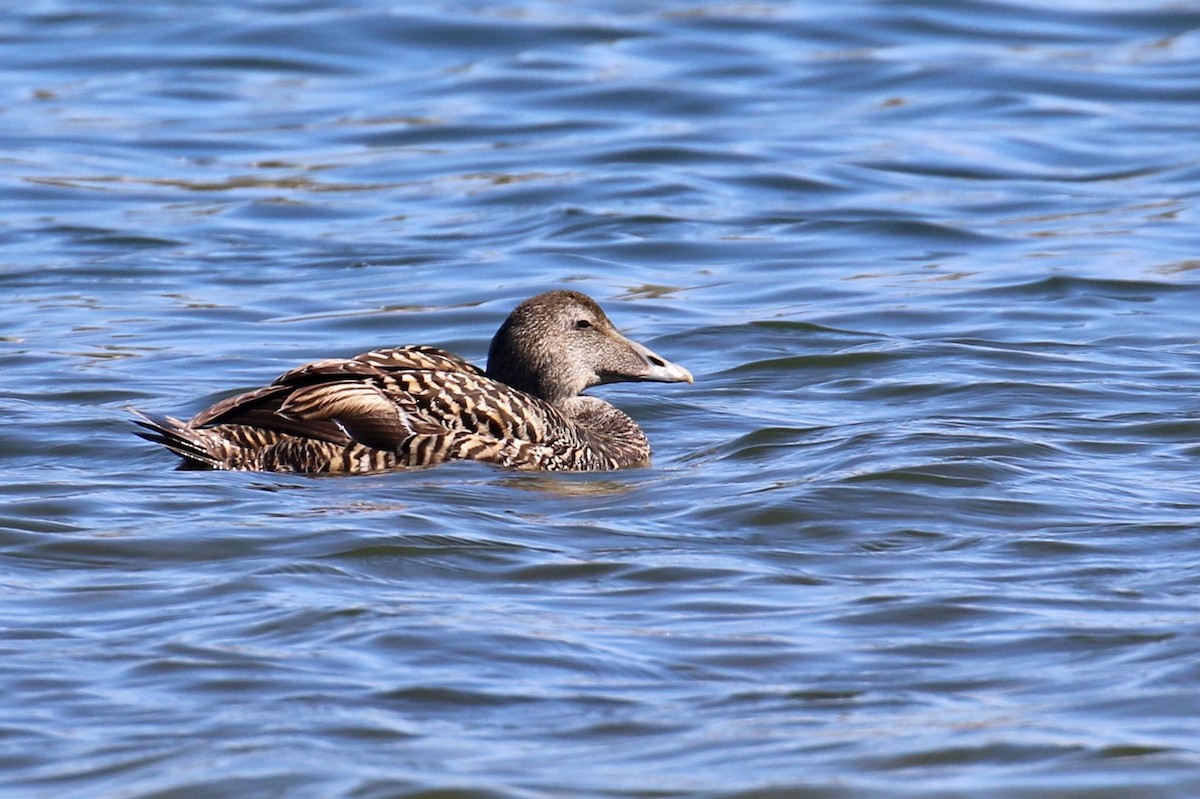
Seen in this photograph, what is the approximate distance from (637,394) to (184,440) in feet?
8.92

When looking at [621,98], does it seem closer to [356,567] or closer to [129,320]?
[129,320]

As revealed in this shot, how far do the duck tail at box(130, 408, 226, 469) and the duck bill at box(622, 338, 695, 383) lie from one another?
183 centimetres

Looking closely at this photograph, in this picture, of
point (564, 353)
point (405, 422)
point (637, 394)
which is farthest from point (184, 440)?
point (637, 394)

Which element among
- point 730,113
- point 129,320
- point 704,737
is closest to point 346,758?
point 704,737

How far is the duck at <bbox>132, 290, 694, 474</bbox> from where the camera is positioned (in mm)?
7641

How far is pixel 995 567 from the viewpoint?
20.8 ft

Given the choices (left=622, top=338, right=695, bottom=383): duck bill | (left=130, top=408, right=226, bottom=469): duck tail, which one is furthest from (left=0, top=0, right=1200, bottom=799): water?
(left=622, top=338, right=695, bottom=383): duck bill

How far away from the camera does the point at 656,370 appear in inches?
338

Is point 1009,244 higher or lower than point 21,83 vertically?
lower

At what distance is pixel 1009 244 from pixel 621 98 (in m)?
5.14

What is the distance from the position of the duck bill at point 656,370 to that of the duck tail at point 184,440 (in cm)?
183

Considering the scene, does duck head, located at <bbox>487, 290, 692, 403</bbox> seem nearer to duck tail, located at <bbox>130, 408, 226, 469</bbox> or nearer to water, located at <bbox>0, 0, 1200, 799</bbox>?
water, located at <bbox>0, 0, 1200, 799</bbox>

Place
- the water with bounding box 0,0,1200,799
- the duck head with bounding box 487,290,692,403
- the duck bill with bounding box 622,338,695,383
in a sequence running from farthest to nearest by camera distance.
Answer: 1. the duck bill with bounding box 622,338,695,383
2. the duck head with bounding box 487,290,692,403
3. the water with bounding box 0,0,1200,799

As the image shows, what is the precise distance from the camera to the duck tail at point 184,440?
736cm
